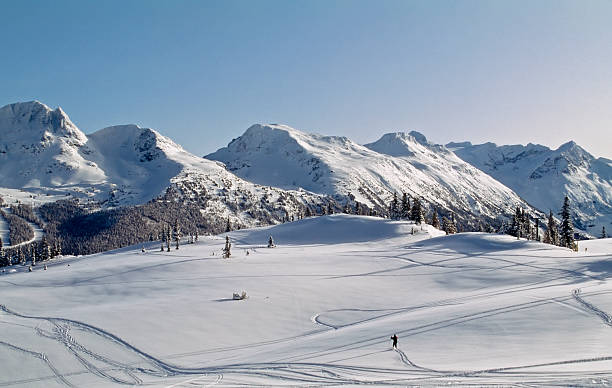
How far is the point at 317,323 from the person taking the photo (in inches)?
1527

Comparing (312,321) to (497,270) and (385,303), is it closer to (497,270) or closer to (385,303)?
(385,303)

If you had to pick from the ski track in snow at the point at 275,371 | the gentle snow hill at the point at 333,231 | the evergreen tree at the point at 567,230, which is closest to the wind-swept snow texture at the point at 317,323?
the ski track in snow at the point at 275,371

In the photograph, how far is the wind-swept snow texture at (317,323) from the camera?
2373cm

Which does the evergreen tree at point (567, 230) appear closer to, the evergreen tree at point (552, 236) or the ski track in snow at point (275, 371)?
the evergreen tree at point (552, 236)

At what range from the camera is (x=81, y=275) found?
62.3 metres

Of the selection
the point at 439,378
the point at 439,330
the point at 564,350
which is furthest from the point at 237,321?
the point at 564,350

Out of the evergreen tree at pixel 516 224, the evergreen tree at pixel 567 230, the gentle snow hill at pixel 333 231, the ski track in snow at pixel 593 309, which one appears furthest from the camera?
the gentle snow hill at pixel 333 231

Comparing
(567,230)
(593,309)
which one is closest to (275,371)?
(593,309)

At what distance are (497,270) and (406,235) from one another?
52.1 meters

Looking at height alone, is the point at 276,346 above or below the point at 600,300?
below

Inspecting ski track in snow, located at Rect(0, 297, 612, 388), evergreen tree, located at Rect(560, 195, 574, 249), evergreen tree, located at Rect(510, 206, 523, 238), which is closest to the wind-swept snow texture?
ski track in snow, located at Rect(0, 297, 612, 388)

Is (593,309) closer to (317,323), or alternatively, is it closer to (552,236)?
(317,323)

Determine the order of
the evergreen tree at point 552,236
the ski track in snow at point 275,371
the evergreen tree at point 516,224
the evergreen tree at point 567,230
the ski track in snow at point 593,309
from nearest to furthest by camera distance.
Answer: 1. the ski track in snow at point 275,371
2. the ski track in snow at point 593,309
3. the evergreen tree at point 567,230
4. the evergreen tree at point 552,236
5. the evergreen tree at point 516,224

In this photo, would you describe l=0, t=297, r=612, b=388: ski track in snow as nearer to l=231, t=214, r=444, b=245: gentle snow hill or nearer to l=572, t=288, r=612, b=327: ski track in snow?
l=572, t=288, r=612, b=327: ski track in snow
